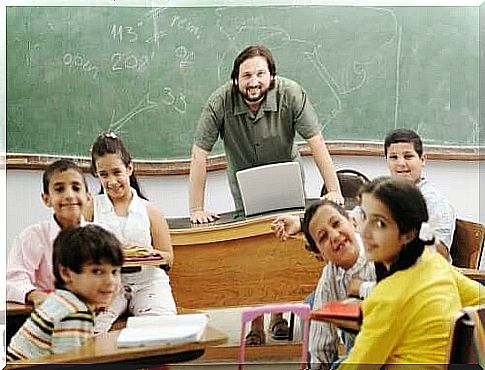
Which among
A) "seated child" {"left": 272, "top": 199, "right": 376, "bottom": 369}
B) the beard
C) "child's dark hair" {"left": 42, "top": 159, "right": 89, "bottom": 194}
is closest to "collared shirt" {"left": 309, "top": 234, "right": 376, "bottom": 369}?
"seated child" {"left": 272, "top": 199, "right": 376, "bottom": 369}

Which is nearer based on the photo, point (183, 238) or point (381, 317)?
point (381, 317)

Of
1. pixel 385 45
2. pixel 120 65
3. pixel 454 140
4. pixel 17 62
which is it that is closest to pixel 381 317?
pixel 454 140

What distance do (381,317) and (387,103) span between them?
22.1 inches

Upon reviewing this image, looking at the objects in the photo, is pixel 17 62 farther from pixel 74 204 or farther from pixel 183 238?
pixel 183 238

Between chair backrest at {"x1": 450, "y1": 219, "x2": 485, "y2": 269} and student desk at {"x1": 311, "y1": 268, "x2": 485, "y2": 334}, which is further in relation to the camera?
chair backrest at {"x1": 450, "y1": 219, "x2": 485, "y2": 269}

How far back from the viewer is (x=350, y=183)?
2.41m

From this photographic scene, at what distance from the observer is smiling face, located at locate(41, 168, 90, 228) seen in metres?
2.41

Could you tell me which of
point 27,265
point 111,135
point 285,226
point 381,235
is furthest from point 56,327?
point 381,235

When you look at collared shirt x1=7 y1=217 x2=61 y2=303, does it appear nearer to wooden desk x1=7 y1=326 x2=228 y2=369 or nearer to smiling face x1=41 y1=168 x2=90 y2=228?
smiling face x1=41 y1=168 x2=90 y2=228

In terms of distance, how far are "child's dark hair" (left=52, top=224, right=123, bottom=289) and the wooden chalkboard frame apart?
0.56ft

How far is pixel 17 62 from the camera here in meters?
2.43

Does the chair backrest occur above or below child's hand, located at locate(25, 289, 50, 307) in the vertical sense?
above

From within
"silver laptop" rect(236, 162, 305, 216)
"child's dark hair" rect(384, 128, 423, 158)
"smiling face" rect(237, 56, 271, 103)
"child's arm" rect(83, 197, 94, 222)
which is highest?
"smiling face" rect(237, 56, 271, 103)

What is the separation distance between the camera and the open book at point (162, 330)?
2344 millimetres
